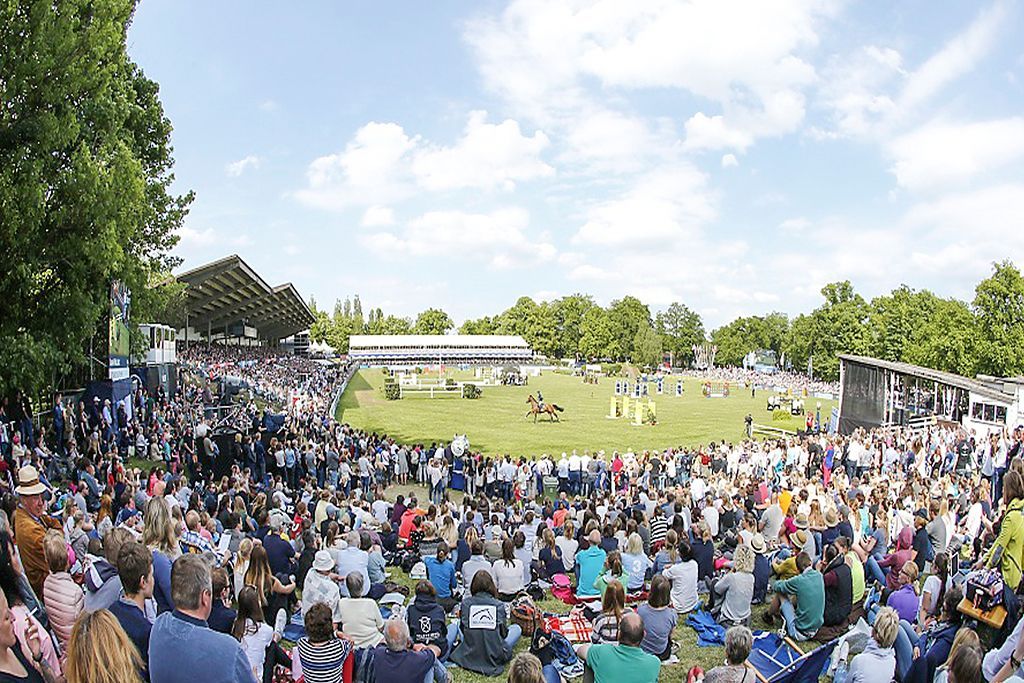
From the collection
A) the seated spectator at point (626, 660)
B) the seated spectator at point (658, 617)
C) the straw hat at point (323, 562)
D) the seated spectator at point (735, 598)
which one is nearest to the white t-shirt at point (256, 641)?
the straw hat at point (323, 562)

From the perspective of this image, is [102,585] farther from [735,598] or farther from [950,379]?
[950,379]

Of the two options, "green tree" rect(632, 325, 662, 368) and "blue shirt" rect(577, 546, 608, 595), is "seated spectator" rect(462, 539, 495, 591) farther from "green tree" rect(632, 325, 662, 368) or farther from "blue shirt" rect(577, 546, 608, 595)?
"green tree" rect(632, 325, 662, 368)

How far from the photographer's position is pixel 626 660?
496cm

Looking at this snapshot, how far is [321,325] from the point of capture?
159 m

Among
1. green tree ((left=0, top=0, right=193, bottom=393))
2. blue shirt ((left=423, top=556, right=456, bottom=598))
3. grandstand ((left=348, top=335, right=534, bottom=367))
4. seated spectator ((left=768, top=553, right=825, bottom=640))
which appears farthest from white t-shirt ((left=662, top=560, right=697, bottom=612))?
grandstand ((left=348, top=335, right=534, bottom=367))

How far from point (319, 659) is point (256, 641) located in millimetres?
487

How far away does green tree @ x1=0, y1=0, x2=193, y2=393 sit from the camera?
35.8ft

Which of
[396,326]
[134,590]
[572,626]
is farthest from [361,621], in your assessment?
[396,326]

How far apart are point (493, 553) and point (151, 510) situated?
154 inches

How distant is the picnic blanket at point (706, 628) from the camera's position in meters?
7.71

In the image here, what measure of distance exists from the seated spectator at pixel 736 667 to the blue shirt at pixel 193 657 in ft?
9.74

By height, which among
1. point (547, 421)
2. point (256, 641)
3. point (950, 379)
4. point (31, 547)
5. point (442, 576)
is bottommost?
point (547, 421)

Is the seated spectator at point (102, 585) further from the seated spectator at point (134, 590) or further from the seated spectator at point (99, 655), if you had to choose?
the seated spectator at point (99, 655)

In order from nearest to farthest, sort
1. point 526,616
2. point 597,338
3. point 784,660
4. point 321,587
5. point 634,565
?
point 321,587 → point 784,660 → point 526,616 → point 634,565 → point 597,338
